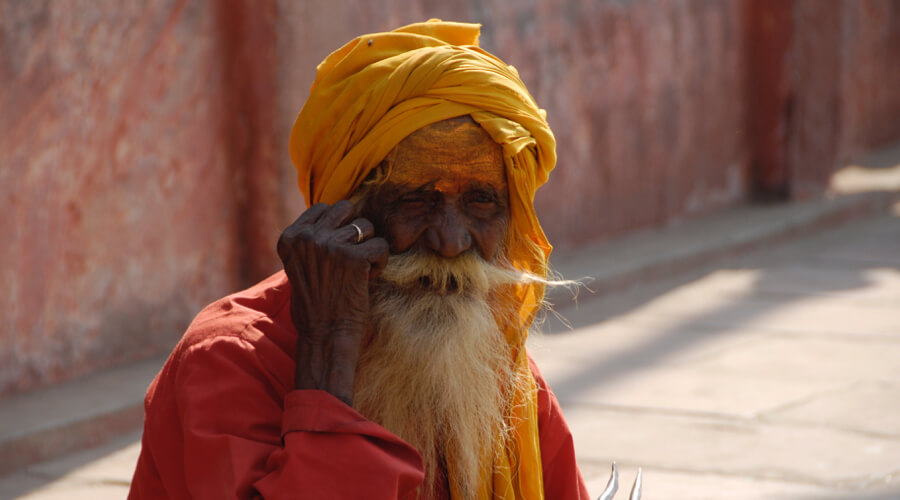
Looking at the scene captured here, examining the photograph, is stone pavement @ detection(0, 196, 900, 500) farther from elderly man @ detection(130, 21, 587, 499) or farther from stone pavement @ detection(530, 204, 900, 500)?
elderly man @ detection(130, 21, 587, 499)

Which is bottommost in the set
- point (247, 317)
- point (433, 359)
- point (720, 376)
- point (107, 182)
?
point (720, 376)

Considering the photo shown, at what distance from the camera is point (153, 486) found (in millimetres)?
2309

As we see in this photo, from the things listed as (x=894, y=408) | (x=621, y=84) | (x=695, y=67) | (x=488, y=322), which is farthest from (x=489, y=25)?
(x=488, y=322)

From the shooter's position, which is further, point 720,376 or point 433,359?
point 720,376

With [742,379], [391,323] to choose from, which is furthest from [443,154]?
[742,379]

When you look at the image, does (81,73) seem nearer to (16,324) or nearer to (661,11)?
(16,324)

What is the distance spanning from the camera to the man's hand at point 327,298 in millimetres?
2197

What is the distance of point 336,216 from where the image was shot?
2.29 m

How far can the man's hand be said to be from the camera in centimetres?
220

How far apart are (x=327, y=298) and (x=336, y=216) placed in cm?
15

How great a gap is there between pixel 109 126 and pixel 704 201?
5.42 m

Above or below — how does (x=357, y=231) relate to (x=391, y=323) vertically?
above

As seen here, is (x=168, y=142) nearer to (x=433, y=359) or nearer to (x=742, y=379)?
(x=742, y=379)

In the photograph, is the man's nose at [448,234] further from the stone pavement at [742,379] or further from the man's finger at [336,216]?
the stone pavement at [742,379]
